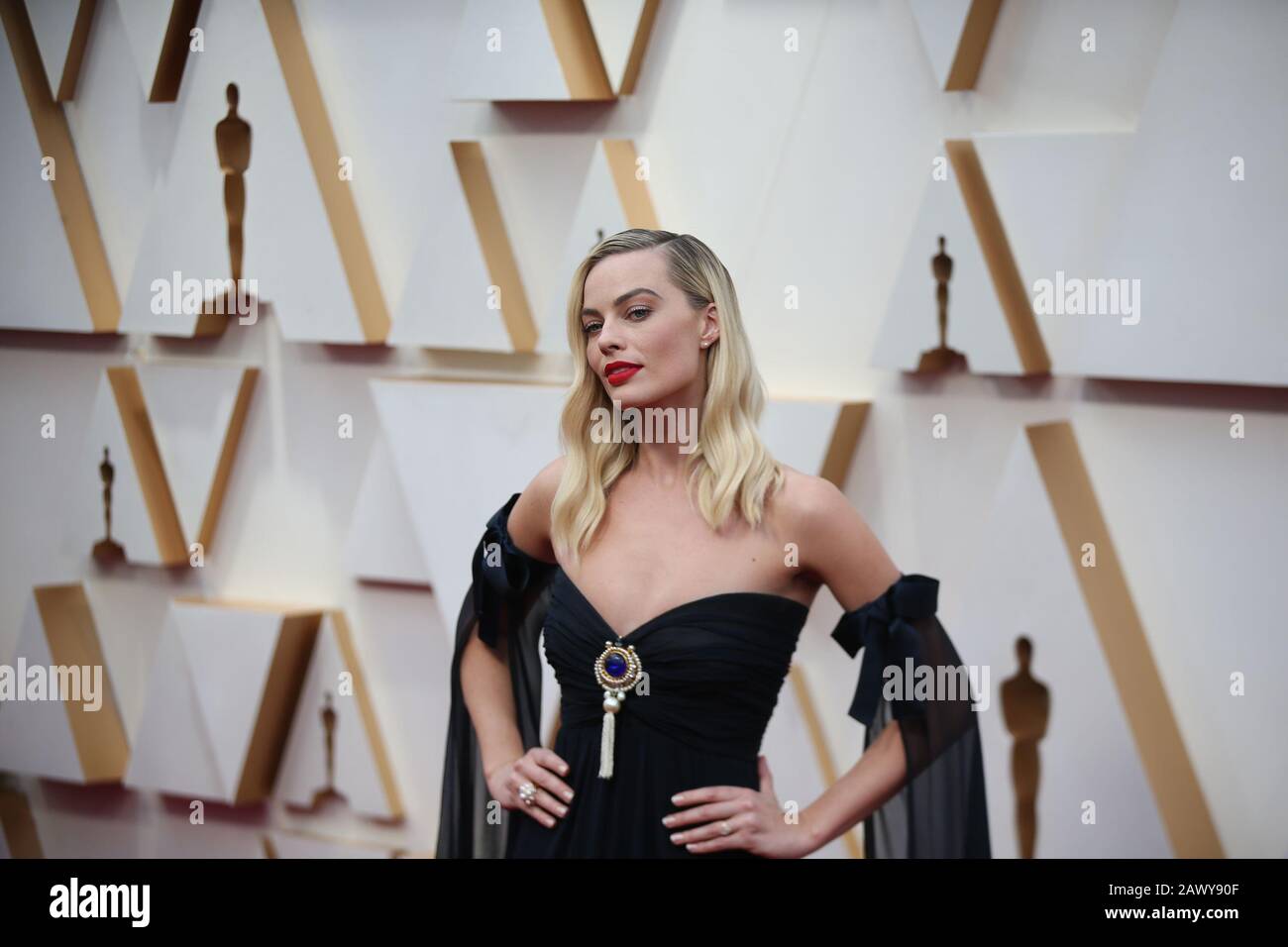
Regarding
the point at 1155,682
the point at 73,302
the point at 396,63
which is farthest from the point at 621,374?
the point at 73,302

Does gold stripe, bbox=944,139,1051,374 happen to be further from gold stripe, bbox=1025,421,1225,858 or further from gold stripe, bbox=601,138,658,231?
gold stripe, bbox=601,138,658,231

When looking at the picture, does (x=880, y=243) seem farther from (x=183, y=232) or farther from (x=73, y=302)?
(x=73, y=302)

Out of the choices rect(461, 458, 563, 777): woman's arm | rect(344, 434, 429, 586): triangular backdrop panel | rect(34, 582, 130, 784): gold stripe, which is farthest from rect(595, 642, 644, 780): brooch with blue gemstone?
rect(34, 582, 130, 784): gold stripe

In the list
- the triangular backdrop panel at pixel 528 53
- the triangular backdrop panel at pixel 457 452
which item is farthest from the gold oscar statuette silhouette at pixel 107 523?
the triangular backdrop panel at pixel 528 53

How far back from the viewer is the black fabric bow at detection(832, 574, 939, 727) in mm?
2133

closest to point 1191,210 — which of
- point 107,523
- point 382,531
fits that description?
point 382,531

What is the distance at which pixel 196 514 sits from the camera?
3.87 meters

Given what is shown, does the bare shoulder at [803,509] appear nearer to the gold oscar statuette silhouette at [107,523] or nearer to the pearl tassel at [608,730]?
the pearl tassel at [608,730]

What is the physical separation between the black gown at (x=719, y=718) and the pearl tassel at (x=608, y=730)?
16 mm

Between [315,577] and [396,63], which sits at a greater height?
[396,63]

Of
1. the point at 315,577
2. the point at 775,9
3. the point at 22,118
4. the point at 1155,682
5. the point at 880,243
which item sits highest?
the point at 22,118

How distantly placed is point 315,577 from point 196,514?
331 mm

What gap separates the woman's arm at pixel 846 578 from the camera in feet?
7.05

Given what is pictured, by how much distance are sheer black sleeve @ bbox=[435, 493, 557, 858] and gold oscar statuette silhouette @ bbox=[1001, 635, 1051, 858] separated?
3.16ft
